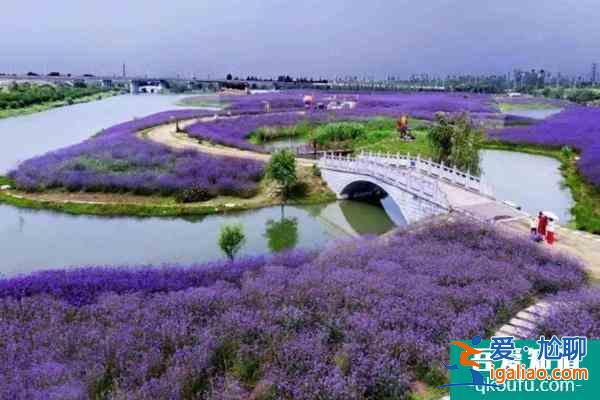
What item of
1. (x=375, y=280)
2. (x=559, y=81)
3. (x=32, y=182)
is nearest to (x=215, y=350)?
(x=375, y=280)

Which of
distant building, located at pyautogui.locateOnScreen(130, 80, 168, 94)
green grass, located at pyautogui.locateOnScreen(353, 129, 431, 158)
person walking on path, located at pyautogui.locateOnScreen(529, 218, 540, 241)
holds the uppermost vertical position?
distant building, located at pyautogui.locateOnScreen(130, 80, 168, 94)

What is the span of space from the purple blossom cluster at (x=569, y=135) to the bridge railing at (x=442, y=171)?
14.2 metres

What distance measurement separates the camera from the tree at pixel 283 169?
2798 centimetres

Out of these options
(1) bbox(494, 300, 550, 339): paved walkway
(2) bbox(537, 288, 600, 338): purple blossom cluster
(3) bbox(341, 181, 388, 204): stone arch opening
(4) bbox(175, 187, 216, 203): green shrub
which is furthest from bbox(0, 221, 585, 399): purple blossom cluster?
(4) bbox(175, 187, 216, 203): green shrub

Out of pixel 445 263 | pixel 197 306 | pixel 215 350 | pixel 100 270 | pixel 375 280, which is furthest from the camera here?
pixel 100 270

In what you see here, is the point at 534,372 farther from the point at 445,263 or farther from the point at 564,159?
the point at 564,159

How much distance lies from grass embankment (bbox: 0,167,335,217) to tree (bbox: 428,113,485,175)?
24.8 feet

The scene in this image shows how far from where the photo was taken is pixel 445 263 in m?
13.7

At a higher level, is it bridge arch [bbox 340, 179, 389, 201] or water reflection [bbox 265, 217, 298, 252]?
bridge arch [bbox 340, 179, 389, 201]

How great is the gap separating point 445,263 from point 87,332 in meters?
9.83

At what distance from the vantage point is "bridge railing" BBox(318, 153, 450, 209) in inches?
797

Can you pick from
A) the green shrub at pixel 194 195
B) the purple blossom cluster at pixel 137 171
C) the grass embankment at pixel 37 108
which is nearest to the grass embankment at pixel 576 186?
the purple blossom cluster at pixel 137 171

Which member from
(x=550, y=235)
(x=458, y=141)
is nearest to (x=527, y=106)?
(x=458, y=141)

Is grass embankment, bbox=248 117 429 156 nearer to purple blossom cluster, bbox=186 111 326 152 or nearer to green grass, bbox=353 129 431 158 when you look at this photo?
green grass, bbox=353 129 431 158
